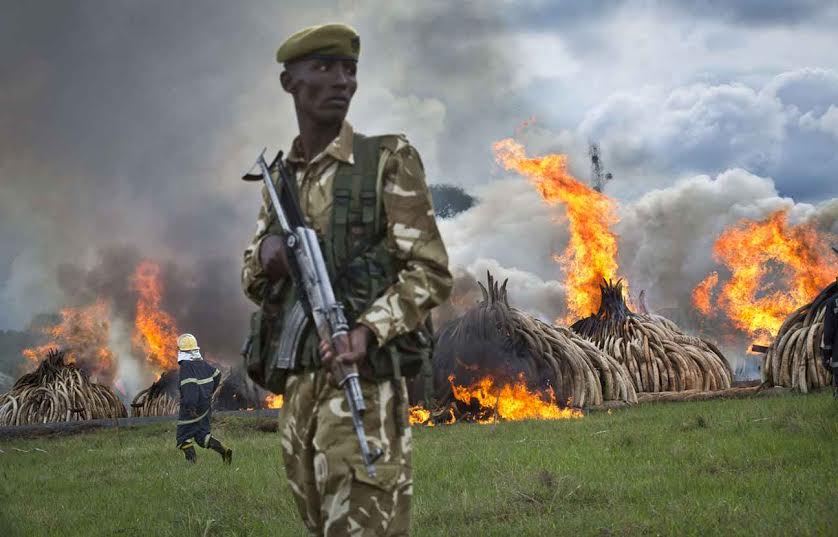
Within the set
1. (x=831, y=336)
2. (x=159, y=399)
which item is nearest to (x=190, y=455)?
(x=831, y=336)

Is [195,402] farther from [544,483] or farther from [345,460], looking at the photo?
[345,460]

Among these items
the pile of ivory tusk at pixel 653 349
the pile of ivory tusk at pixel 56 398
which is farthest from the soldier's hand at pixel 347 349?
the pile of ivory tusk at pixel 56 398

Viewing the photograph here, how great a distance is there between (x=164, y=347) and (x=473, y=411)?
65.0ft

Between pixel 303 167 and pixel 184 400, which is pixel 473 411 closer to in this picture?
pixel 184 400

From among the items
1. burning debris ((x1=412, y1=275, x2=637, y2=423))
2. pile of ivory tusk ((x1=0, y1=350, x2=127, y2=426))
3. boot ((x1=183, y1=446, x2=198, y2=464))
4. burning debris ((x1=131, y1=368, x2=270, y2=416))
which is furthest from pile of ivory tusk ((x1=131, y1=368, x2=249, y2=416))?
boot ((x1=183, y1=446, x2=198, y2=464))

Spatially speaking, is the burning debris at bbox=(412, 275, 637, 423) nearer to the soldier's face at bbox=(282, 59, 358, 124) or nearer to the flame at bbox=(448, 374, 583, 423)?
the flame at bbox=(448, 374, 583, 423)

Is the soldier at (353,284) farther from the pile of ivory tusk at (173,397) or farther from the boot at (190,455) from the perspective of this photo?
the pile of ivory tusk at (173,397)

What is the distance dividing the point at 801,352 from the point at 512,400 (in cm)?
422

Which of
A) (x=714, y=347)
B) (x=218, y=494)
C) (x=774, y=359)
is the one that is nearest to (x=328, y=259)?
(x=218, y=494)

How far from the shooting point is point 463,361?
46.0 ft

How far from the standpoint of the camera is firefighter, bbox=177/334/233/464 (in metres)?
12.0

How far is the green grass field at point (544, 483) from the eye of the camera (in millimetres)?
6109

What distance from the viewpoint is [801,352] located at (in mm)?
13844

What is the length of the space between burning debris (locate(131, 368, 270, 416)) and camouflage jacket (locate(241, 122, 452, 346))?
56.1 feet
